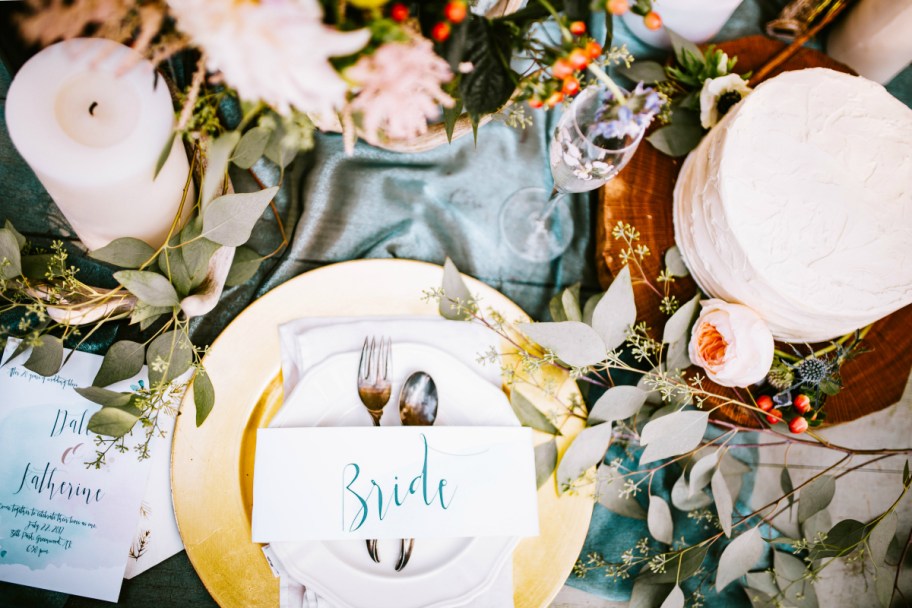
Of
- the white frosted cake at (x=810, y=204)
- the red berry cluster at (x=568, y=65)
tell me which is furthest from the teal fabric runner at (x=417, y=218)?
the red berry cluster at (x=568, y=65)

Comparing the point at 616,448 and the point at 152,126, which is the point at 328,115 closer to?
the point at 152,126

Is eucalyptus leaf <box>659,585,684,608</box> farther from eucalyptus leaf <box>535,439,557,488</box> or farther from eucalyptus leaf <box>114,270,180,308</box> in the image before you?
eucalyptus leaf <box>114,270,180,308</box>

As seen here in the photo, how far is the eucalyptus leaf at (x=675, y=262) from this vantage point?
2.58ft

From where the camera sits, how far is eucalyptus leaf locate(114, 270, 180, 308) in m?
0.64

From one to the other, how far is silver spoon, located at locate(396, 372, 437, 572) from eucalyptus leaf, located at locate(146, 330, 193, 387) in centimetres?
27

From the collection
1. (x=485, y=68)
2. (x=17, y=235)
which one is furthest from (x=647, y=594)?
(x=17, y=235)

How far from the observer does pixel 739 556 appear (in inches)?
30.6

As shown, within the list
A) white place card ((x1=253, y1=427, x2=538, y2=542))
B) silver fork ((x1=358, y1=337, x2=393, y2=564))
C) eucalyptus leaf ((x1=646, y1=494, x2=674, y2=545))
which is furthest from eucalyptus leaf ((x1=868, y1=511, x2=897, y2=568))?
silver fork ((x1=358, y1=337, x2=393, y2=564))

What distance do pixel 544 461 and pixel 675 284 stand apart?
314mm

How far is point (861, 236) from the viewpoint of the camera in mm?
691

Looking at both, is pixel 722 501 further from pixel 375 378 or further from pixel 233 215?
pixel 233 215

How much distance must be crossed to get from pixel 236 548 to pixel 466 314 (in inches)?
16.3

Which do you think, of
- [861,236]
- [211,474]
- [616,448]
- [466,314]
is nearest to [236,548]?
[211,474]

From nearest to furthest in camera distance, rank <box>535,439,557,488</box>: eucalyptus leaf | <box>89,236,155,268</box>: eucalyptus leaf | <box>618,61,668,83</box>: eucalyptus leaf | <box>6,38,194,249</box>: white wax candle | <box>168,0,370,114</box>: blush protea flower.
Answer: <box>168,0,370,114</box>: blush protea flower < <box>6,38,194,249</box>: white wax candle < <box>89,236,155,268</box>: eucalyptus leaf < <box>535,439,557,488</box>: eucalyptus leaf < <box>618,61,668,83</box>: eucalyptus leaf
